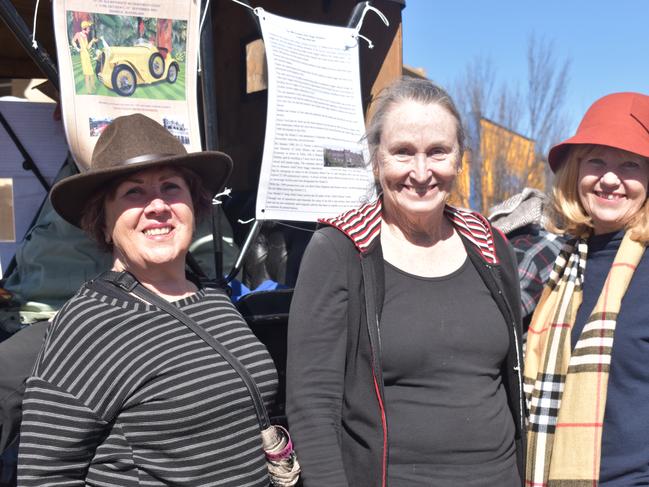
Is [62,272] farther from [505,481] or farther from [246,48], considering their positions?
[246,48]

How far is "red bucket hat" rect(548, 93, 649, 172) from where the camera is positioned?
197cm

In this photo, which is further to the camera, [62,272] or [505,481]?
[62,272]

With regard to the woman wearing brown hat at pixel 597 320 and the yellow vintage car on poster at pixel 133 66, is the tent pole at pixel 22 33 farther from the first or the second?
the woman wearing brown hat at pixel 597 320

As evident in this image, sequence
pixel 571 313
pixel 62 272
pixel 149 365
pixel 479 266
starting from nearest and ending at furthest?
1. pixel 149 365
2. pixel 479 266
3. pixel 571 313
4. pixel 62 272

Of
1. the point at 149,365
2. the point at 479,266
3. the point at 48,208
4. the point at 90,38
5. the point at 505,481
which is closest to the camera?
the point at 149,365

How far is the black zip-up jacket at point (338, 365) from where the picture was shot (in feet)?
5.30

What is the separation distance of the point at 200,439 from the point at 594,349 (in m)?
1.10

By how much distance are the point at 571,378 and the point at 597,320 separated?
0.59ft

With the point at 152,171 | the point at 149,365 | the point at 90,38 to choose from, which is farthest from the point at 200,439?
the point at 90,38

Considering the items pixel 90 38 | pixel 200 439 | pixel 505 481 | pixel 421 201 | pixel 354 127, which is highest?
pixel 90 38

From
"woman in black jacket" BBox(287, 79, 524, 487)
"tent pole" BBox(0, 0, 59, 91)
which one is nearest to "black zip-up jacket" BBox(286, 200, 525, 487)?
"woman in black jacket" BBox(287, 79, 524, 487)

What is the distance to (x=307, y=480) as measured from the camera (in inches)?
63.2

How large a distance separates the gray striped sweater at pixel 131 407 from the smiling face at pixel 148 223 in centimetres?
13

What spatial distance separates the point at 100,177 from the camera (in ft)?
5.51
